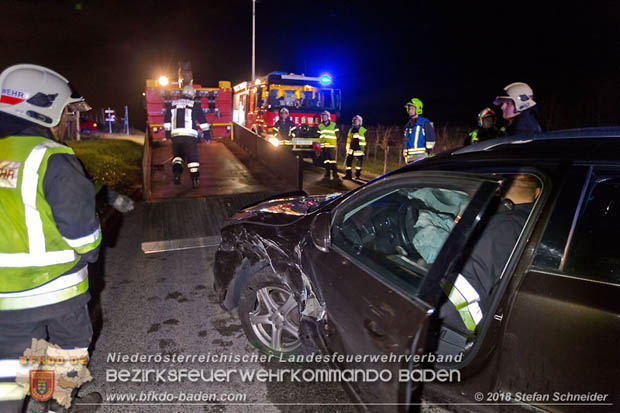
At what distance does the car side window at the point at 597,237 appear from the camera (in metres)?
1.61

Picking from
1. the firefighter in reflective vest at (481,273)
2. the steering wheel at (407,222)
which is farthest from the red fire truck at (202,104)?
the firefighter in reflective vest at (481,273)

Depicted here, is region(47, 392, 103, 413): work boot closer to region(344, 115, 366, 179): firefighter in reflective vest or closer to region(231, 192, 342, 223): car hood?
region(231, 192, 342, 223): car hood

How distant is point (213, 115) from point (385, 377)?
14222 millimetres

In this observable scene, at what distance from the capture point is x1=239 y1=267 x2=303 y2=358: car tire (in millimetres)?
2664

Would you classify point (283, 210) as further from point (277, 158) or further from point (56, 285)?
point (277, 158)

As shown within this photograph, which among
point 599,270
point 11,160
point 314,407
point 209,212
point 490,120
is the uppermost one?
point 490,120

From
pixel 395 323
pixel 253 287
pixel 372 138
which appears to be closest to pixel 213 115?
pixel 372 138

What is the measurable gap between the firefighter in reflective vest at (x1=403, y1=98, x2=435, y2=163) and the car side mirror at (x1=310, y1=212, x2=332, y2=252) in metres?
5.16

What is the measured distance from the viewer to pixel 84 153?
46.3 feet

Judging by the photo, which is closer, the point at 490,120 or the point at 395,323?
the point at 395,323

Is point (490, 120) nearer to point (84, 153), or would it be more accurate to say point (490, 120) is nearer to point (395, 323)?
point (395, 323)

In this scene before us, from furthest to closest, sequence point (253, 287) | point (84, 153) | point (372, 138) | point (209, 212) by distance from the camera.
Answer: point (372, 138) → point (84, 153) → point (209, 212) → point (253, 287)

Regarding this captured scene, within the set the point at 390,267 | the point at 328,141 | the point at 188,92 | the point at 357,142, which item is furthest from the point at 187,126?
the point at 390,267

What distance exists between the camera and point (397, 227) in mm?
2771
